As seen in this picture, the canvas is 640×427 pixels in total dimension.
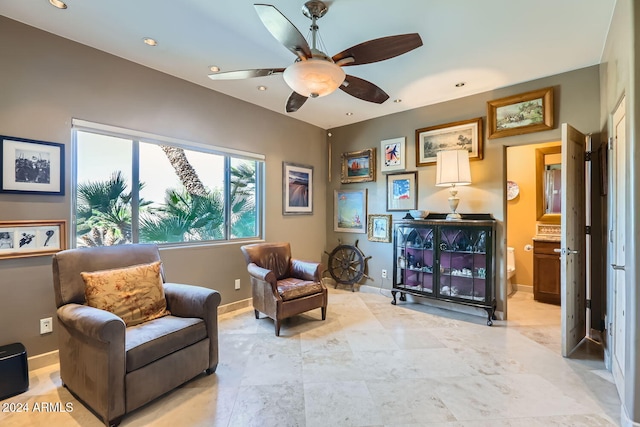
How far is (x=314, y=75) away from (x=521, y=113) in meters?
2.75

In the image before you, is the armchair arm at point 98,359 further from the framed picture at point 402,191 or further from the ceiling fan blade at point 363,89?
the framed picture at point 402,191

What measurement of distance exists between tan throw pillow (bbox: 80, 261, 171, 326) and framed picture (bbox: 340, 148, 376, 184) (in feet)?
10.8

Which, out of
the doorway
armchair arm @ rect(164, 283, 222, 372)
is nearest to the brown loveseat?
armchair arm @ rect(164, 283, 222, 372)

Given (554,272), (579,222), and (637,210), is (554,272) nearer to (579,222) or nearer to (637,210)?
(579,222)

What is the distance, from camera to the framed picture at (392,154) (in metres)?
4.30

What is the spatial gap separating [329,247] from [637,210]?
3938mm

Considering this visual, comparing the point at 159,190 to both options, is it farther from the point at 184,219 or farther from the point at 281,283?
the point at 281,283

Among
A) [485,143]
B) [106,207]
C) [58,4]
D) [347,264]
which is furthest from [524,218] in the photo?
[58,4]

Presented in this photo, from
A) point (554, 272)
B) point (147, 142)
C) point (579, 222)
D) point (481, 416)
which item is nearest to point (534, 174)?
point (554, 272)

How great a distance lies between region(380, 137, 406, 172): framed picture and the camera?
4301 millimetres

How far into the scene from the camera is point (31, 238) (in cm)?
235

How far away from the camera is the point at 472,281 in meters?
3.50

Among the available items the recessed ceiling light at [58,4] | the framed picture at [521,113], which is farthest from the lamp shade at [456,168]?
the recessed ceiling light at [58,4]

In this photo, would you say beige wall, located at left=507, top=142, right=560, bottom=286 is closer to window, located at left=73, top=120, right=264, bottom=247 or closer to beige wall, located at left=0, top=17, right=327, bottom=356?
beige wall, located at left=0, top=17, right=327, bottom=356
